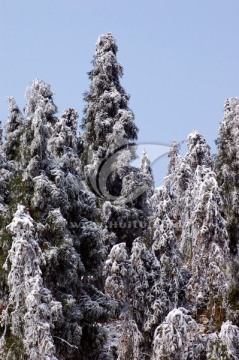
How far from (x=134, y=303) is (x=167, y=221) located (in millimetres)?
3139

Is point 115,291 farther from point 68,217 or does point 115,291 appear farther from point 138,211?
point 138,211

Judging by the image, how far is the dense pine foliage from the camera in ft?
49.1

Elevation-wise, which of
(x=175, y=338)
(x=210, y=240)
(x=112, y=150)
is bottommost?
(x=175, y=338)

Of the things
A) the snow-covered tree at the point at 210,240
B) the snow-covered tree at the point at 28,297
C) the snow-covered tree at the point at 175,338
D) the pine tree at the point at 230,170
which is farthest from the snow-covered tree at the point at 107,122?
the snow-covered tree at the point at 175,338

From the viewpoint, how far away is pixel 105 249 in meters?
19.7

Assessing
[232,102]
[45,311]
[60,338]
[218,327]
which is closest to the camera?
[45,311]

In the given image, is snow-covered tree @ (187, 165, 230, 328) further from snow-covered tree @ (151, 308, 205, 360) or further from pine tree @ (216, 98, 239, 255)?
pine tree @ (216, 98, 239, 255)

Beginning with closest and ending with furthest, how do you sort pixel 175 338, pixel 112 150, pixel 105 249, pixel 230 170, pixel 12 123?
pixel 175 338, pixel 105 249, pixel 230 170, pixel 112 150, pixel 12 123

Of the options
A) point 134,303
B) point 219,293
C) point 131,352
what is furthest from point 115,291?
point 219,293

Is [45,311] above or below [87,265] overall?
below

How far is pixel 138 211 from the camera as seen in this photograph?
2333 cm

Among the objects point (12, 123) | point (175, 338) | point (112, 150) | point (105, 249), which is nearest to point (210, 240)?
point (175, 338)

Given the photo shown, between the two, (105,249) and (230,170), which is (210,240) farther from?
(230,170)

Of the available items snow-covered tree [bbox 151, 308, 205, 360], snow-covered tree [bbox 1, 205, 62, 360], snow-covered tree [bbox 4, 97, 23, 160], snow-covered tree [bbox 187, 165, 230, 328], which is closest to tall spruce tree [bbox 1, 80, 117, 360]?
snow-covered tree [bbox 1, 205, 62, 360]
